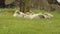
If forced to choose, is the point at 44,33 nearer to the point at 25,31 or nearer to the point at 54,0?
the point at 25,31

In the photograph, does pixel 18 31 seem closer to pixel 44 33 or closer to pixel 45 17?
pixel 44 33

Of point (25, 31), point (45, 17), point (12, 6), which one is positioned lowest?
point (12, 6)

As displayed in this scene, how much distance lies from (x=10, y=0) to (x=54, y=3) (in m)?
4.00

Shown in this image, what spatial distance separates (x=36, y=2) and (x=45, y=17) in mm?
6676

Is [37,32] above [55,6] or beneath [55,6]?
above

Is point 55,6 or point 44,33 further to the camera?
point 55,6

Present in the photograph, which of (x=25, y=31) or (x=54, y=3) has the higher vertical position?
(x=25, y=31)

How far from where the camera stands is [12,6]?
814 inches

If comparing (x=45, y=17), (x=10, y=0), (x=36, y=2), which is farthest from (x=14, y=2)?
(x=45, y=17)

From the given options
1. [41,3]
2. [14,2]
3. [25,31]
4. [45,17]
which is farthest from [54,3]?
[25,31]

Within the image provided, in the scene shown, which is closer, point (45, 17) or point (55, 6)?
point (45, 17)

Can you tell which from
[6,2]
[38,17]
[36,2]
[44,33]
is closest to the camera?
[44,33]

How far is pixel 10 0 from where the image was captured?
67.8 ft

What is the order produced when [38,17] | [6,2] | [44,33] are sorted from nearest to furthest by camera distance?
[44,33], [38,17], [6,2]
